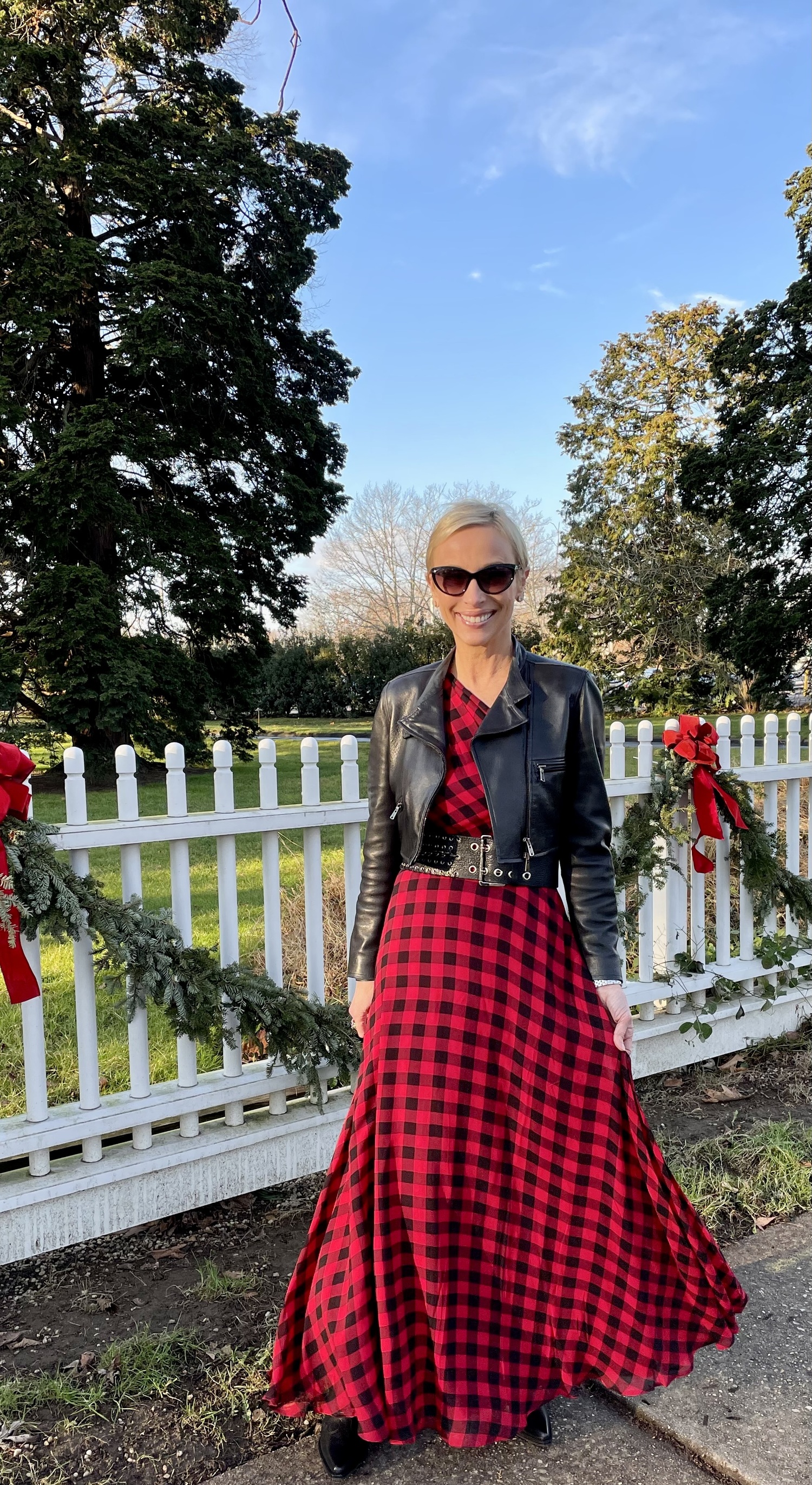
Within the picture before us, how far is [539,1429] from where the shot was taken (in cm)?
186

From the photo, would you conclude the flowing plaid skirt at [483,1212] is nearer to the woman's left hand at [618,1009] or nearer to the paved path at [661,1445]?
the woman's left hand at [618,1009]

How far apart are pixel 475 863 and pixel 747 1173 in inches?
78.4

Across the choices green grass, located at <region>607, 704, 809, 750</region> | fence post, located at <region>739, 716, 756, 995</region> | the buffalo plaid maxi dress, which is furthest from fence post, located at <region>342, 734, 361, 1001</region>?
green grass, located at <region>607, 704, 809, 750</region>

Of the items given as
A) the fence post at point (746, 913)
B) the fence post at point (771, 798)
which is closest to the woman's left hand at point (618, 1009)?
the fence post at point (746, 913)

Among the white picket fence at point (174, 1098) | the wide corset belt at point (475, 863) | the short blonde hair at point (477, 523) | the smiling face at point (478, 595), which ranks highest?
the short blonde hair at point (477, 523)

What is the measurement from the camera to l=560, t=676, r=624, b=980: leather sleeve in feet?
6.10

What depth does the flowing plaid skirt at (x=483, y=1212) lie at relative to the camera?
170 cm

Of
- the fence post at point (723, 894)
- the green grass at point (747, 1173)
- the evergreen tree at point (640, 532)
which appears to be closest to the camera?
the green grass at point (747, 1173)

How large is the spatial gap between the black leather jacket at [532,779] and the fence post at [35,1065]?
1232mm

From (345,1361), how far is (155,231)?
15765 millimetres

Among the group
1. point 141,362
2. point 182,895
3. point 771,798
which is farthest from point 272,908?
point 141,362

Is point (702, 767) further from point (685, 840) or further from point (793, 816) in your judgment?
point (793, 816)

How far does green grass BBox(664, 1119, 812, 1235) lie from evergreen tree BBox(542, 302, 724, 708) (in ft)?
70.8

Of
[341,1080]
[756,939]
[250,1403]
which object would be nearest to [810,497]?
[756,939]
